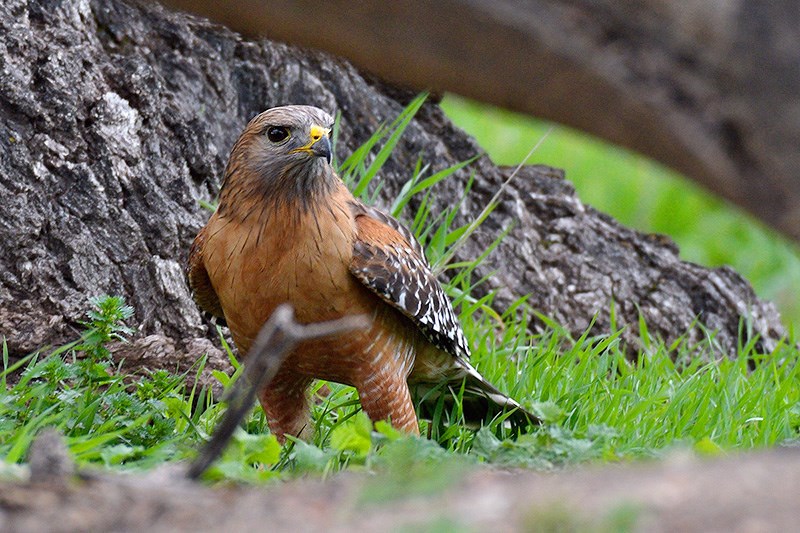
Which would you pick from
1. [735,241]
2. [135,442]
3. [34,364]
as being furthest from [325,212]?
[735,241]

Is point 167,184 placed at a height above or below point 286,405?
above

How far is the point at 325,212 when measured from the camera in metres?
4.62

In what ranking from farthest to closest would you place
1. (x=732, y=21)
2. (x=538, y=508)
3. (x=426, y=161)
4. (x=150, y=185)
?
(x=426, y=161) → (x=150, y=185) → (x=732, y=21) → (x=538, y=508)

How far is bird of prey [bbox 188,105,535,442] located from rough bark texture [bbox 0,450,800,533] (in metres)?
1.83

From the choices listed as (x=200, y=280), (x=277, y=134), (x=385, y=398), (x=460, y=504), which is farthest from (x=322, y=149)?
(x=460, y=504)

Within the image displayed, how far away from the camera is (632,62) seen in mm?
2594

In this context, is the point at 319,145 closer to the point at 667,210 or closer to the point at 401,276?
the point at 401,276

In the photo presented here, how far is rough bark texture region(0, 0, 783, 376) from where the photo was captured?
5.18 meters

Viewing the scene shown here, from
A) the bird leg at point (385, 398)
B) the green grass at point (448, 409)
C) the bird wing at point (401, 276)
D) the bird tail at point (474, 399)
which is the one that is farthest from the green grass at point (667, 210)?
the bird leg at point (385, 398)

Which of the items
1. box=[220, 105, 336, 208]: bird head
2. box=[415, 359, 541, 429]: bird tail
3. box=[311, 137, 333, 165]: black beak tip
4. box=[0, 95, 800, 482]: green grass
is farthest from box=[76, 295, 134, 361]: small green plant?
box=[415, 359, 541, 429]: bird tail

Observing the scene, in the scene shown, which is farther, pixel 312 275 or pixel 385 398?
pixel 385 398

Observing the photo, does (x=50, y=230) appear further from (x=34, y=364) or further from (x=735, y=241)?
(x=735, y=241)

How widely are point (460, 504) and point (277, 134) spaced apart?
2.69 m

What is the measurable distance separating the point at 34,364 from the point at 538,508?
11.1 ft
